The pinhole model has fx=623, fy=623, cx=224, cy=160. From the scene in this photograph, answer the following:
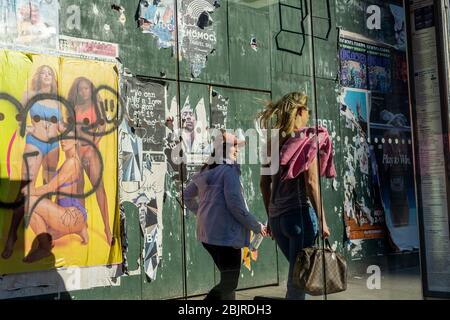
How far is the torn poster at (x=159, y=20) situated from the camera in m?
5.92

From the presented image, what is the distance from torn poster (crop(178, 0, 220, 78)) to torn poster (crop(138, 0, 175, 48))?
19 centimetres

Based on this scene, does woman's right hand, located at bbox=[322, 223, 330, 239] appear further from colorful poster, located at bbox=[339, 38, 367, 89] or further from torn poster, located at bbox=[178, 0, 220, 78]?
torn poster, located at bbox=[178, 0, 220, 78]

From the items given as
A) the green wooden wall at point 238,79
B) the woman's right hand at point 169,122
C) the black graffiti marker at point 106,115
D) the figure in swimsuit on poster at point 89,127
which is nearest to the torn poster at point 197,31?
the green wooden wall at point 238,79

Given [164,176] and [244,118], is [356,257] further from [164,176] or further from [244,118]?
[164,176]

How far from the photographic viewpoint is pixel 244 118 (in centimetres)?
517

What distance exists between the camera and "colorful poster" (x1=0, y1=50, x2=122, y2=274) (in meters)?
5.00

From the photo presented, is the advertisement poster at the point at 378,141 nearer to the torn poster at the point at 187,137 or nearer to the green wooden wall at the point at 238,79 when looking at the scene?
the green wooden wall at the point at 238,79

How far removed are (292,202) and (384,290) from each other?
1038 mm

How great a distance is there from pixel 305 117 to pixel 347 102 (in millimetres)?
575

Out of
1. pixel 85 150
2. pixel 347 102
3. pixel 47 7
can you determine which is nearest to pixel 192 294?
pixel 85 150

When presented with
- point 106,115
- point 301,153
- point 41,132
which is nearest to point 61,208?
point 41,132

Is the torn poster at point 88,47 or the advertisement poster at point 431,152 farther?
the torn poster at point 88,47

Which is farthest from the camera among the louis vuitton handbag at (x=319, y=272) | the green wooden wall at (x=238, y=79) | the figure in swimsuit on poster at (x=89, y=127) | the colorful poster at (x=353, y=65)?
the figure in swimsuit on poster at (x=89, y=127)

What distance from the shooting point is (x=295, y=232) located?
4.66m
